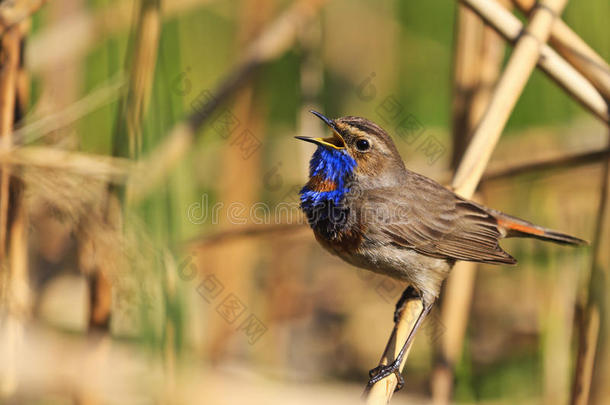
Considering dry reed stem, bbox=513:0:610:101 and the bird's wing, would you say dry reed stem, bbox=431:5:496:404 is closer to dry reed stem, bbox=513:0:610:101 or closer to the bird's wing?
the bird's wing

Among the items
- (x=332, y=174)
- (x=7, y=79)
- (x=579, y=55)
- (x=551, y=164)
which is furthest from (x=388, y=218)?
(x=7, y=79)

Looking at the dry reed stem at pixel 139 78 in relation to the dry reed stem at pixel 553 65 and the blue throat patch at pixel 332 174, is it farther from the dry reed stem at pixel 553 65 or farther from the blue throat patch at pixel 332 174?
the dry reed stem at pixel 553 65

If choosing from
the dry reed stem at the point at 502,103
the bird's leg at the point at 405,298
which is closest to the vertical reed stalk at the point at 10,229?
the bird's leg at the point at 405,298

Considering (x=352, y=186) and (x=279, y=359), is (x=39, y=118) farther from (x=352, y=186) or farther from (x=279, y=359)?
(x=279, y=359)

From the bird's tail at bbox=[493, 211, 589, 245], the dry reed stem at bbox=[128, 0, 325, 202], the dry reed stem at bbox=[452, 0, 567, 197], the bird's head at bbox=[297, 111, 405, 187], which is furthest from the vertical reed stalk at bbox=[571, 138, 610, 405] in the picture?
the dry reed stem at bbox=[128, 0, 325, 202]

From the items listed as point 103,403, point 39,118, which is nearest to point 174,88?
point 39,118

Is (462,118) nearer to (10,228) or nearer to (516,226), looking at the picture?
(516,226)
